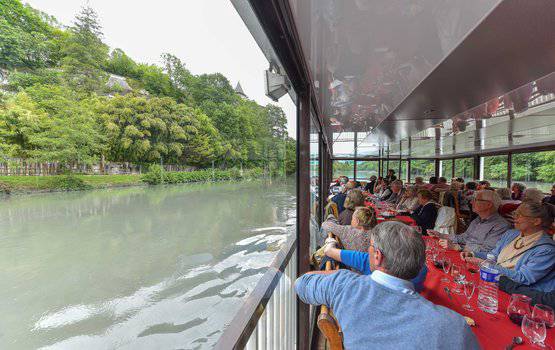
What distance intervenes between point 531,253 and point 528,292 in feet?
1.24

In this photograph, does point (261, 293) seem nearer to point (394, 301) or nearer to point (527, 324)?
point (394, 301)

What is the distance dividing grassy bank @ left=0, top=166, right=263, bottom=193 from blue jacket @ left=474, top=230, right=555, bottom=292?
3.89 m

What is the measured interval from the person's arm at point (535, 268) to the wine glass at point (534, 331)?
678 mm

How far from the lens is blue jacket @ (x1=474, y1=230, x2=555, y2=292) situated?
139cm

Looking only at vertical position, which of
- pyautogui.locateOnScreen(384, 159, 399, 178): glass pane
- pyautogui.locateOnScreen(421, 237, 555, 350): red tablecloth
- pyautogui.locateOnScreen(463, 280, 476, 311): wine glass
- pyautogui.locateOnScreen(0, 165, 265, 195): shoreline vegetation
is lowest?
pyautogui.locateOnScreen(421, 237, 555, 350): red tablecloth

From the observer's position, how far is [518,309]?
3.43 ft

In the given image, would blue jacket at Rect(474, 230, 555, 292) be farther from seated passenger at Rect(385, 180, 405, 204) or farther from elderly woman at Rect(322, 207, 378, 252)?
seated passenger at Rect(385, 180, 405, 204)

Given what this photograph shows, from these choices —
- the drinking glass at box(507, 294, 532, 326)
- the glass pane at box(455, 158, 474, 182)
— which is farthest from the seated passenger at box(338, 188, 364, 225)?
the glass pane at box(455, 158, 474, 182)

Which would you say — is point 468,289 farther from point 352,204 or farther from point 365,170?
point 365,170

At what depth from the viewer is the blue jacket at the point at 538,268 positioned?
1392 mm

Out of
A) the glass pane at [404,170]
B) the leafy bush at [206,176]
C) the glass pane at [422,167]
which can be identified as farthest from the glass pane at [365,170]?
the leafy bush at [206,176]

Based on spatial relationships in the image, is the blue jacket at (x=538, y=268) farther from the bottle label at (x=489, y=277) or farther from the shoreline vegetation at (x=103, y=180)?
the shoreline vegetation at (x=103, y=180)

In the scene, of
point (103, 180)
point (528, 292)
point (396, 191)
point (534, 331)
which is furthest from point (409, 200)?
point (103, 180)

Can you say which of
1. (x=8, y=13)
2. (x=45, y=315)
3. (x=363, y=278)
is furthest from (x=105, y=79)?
(x=45, y=315)
